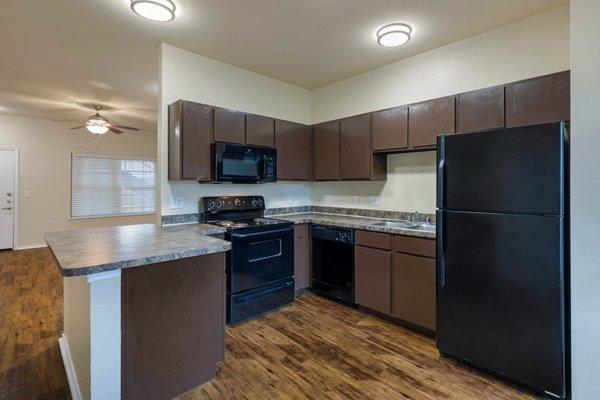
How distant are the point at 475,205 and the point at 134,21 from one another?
3013 mm

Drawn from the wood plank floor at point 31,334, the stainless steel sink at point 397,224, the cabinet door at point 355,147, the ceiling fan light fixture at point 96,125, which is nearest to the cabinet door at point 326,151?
the cabinet door at point 355,147

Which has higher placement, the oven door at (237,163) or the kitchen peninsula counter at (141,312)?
the oven door at (237,163)

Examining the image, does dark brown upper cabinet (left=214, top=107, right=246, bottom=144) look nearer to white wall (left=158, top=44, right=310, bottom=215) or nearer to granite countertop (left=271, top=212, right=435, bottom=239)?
white wall (left=158, top=44, right=310, bottom=215)

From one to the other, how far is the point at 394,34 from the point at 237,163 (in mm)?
1888

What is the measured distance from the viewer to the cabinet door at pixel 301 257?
136 inches

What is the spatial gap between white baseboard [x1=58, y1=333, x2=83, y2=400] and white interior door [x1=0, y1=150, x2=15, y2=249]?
4.85 metres

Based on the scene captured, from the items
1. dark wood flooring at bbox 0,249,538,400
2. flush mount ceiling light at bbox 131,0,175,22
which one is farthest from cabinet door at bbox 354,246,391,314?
flush mount ceiling light at bbox 131,0,175,22

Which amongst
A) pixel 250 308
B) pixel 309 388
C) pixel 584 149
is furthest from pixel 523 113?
pixel 250 308

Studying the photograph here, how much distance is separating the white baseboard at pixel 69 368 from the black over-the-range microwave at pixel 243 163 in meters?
1.75

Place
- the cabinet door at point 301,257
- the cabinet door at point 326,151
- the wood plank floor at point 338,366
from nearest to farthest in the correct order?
the wood plank floor at point 338,366 < the cabinet door at point 301,257 < the cabinet door at point 326,151

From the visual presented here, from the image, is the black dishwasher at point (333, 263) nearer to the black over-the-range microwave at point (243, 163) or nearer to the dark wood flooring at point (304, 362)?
the dark wood flooring at point (304, 362)

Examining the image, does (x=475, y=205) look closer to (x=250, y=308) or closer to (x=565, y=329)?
(x=565, y=329)

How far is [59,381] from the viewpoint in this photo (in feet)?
6.68

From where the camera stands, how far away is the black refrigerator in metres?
1.80
